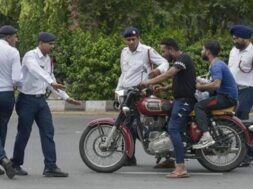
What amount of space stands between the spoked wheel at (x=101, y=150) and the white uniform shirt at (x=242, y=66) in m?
1.80

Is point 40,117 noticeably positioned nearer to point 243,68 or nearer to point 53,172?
point 53,172

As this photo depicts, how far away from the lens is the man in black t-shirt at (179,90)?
31.0 feet

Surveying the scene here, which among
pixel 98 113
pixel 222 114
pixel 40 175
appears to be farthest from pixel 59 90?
pixel 98 113

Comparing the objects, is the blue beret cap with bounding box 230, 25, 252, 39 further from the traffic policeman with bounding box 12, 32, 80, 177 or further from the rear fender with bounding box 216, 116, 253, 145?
the traffic policeman with bounding box 12, 32, 80, 177

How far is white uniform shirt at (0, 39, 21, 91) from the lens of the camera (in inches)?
367

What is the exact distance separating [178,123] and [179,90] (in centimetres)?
40

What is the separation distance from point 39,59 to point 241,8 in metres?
13.8

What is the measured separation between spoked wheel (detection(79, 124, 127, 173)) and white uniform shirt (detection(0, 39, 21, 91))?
3.89ft

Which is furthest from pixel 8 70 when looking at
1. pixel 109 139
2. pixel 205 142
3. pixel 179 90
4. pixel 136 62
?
pixel 205 142

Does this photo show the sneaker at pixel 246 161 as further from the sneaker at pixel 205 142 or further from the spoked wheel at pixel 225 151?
the sneaker at pixel 205 142

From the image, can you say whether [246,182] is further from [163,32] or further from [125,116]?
[163,32]

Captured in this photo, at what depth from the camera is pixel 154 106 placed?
380 inches

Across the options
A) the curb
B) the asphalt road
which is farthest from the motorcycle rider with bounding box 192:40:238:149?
the curb

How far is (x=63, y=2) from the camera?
21.3 m
